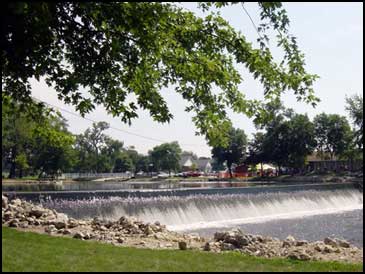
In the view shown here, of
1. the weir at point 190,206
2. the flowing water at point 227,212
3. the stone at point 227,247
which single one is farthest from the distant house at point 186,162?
the stone at point 227,247

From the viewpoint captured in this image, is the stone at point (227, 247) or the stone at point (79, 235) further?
the stone at point (227, 247)

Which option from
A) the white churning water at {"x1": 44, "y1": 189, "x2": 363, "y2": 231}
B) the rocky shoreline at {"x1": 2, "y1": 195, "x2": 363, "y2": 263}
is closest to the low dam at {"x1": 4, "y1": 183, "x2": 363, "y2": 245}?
the white churning water at {"x1": 44, "y1": 189, "x2": 363, "y2": 231}

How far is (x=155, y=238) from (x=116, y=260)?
604 centimetres

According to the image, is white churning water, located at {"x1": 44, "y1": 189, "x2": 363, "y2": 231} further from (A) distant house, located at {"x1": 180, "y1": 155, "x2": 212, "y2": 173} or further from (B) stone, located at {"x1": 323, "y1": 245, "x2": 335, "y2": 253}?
(A) distant house, located at {"x1": 180, "y1": 155, "x2": 212, "y2": 173}

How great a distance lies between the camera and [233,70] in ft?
43.9

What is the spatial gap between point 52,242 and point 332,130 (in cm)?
8629

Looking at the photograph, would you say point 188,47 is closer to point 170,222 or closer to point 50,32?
point 50,32

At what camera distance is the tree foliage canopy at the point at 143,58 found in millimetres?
9367

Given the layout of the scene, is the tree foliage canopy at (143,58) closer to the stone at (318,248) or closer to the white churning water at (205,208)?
the stone at (318,248)

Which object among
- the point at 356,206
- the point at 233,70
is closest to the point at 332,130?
the point at 356,206

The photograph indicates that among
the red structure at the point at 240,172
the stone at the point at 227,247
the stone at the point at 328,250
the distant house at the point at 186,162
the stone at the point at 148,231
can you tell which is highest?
the distant house at the point at 186,162

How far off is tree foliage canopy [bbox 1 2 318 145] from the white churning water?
12.3 m

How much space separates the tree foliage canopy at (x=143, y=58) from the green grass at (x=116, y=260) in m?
3.05

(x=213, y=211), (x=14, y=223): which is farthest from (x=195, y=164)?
(x=14, y=223)
